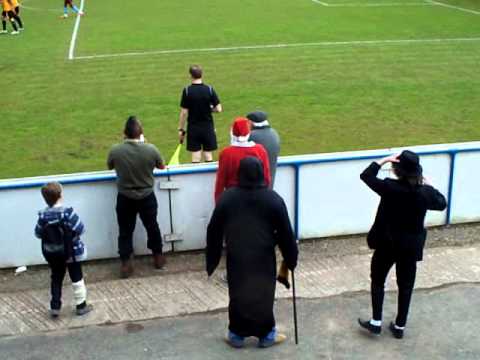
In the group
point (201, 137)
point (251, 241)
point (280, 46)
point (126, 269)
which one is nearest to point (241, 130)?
point (251, 241)

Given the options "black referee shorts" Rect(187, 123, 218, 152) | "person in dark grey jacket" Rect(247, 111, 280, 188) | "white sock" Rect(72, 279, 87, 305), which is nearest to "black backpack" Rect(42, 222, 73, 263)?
"white sock" Rect(72, 279, 87, 305)

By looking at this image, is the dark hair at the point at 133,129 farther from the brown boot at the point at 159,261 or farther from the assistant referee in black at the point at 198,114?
the assistant referee in black at the point at 198,114

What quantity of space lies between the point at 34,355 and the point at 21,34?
20.4m

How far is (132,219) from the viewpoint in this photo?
23.2ft

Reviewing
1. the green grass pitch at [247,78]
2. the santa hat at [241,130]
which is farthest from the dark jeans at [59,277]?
the green grass pitch at [247,78]

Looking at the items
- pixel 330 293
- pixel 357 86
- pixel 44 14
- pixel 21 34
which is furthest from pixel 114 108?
pixel 44 14

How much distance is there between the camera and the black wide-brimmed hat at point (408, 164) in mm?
5363

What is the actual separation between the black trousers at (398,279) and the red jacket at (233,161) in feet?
4.28

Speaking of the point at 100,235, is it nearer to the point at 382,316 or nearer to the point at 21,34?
the point at 382,316

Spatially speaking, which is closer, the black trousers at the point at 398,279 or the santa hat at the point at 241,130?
the black trousers at the point at 398,279

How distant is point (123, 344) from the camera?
5.85 m

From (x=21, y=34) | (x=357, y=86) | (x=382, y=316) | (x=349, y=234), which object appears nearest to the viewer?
(x=382, y=316)

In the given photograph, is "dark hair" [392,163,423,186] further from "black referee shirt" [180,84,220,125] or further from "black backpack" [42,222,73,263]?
"black referee shirt" [180,84,220,125]

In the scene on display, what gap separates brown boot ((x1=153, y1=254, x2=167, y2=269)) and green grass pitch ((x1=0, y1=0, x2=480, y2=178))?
397 centimetres
